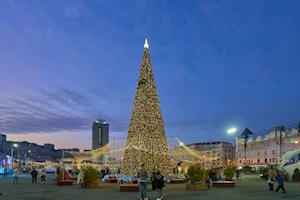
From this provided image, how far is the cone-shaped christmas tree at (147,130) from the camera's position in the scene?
79.7 ft

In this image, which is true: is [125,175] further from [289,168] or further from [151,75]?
[289,168]

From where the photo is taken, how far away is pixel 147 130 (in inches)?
962

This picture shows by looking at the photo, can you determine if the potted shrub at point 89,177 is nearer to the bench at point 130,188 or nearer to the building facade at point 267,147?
the bench at point 130,188

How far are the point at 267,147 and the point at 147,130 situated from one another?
5920 centimetres

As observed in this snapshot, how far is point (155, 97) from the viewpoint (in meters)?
25.6

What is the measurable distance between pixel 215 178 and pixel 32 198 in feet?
52.0

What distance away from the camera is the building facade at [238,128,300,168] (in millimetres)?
64812

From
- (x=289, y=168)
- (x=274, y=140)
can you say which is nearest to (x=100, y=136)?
(x=274, y=140)

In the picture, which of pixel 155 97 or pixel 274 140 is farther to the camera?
pixel 274 140

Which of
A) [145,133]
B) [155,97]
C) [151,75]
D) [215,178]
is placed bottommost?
[215,178]

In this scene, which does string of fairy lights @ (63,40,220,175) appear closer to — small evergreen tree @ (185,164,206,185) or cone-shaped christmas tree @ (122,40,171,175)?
cone-shaped christmas tree @ (122,40,171,175)

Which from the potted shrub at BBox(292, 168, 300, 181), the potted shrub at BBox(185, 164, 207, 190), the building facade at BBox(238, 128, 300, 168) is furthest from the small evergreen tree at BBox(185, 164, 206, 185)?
the building facade at BBox(238, 128, 300, 168)

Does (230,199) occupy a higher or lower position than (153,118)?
lower

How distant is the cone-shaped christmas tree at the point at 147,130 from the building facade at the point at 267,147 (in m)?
42.1
